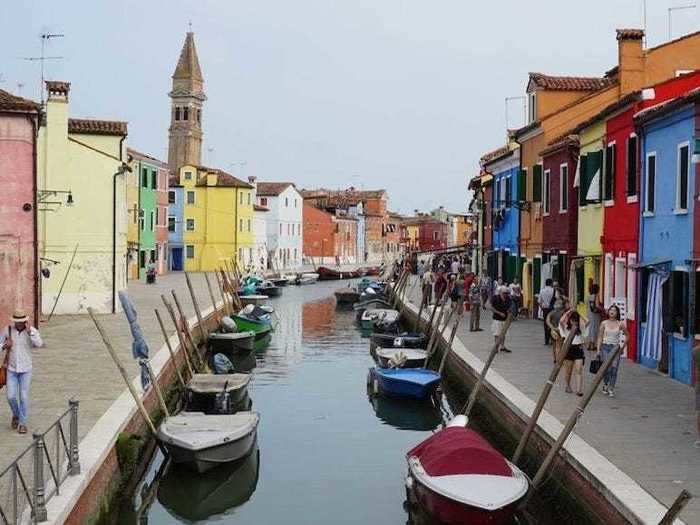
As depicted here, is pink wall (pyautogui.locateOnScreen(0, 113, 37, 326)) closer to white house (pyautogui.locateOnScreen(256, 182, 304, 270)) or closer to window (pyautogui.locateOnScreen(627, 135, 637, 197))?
window (pyautogui.locateOnScreen(627, 135, 637, 197))

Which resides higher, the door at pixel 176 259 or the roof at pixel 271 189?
the roof at pixel 271 189

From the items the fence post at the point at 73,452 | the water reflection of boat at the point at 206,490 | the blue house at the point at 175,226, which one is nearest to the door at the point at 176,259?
the blue house at the point at 175,226

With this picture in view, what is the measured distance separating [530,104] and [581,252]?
29.0ft

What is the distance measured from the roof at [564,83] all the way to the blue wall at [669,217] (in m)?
11.7

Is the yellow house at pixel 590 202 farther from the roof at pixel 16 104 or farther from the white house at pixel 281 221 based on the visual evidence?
the white house at pixel 281 221

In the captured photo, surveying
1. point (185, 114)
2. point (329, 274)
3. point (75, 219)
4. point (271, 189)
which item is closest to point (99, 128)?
point (75, 219)

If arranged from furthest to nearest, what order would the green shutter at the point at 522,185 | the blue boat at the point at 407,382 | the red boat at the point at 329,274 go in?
the red boat at the point at 329,274, the green shutter at the point at 522,185, the blue boat at the point at 407,382

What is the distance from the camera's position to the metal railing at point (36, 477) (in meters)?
8.29

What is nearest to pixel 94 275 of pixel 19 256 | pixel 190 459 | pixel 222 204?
pixel 19 256

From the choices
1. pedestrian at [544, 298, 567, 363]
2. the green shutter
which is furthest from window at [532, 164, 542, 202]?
pedestrian at [544, 298, 567, 363]

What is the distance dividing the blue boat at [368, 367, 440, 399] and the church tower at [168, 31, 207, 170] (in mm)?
73544

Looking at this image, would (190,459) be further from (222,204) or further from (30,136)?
(222,204)

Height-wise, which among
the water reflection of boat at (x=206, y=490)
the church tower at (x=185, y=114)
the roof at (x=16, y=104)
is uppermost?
the church tower at (x=185, y=114)

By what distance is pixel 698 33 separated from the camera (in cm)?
2523
